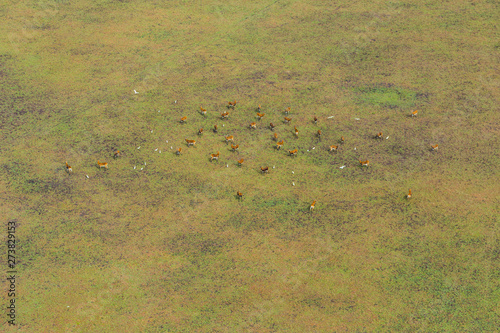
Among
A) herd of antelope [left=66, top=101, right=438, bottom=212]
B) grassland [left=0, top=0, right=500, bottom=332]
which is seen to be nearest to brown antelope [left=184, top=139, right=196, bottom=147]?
herd of antelope [left=66, top=101, right=438, bottom=212]

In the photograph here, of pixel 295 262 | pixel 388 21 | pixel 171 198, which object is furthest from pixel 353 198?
pixel 388 21

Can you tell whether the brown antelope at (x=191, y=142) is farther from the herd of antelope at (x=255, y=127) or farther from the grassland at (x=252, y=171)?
the grassland at (x=252, y=171)

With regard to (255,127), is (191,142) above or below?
below

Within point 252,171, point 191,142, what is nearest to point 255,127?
point 252,171

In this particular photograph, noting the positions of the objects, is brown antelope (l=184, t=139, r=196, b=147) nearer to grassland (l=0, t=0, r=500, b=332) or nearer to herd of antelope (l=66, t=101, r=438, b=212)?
herd of antelope (l=66, t=101, r=438, b=212)

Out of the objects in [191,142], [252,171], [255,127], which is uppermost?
[255,127]

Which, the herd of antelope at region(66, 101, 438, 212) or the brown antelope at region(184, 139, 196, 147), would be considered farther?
the brown antelope at region(184, 139, 196, 147)

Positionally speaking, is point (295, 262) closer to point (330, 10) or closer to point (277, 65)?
point (277, 65)

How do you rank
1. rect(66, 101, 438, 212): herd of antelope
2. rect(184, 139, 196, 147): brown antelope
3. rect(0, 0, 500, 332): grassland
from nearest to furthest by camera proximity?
rect(0, 0, 500, 332): grassland < rect(66, 101, 438, 212): herd of antelope < rect(184, 139, 196, 147): brown antelope

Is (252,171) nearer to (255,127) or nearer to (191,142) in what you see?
(255,127)
